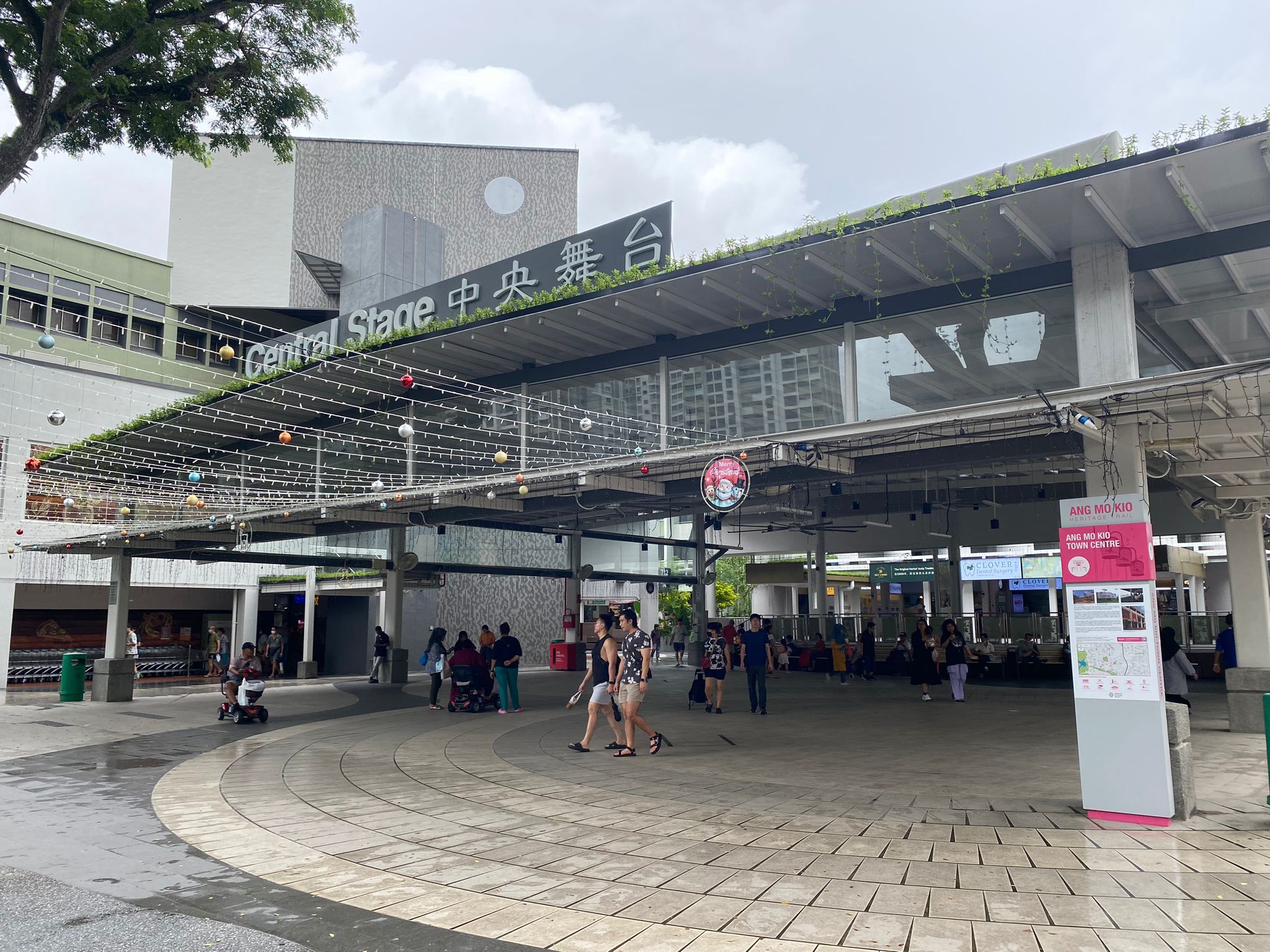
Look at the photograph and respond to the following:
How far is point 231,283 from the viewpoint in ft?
108

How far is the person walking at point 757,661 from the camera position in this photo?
14.0m

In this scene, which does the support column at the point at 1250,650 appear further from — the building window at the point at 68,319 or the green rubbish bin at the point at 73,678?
the building window at the point at 68,319

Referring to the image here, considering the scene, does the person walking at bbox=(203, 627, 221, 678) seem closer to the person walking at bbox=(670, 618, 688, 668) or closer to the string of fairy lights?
the string of fairy lights

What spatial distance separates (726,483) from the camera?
9.37 metres

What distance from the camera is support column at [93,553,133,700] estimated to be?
58.6 ft

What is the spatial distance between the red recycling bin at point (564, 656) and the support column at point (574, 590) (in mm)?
155

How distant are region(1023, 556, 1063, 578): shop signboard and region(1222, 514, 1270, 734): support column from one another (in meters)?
18.5

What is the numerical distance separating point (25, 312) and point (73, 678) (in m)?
14.4

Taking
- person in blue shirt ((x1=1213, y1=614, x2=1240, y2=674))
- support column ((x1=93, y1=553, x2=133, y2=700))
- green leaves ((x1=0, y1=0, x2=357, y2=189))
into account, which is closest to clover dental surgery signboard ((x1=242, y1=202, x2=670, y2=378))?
green leaves ((x1=0, y1=0, x2=357, y2=189))

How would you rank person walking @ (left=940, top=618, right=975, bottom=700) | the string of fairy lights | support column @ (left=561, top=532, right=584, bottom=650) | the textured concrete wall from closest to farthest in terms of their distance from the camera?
the string of fairy lights < person walking @ (left=940, top=618, right=975, bottom=700) < support column @ (left=561, top=532, right=584, bottom=650) < the textured concrete wall

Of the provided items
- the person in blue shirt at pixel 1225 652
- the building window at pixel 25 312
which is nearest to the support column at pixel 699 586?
the person in blue shirt at pixel 1225 652

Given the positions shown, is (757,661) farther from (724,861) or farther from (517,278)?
(724,861)

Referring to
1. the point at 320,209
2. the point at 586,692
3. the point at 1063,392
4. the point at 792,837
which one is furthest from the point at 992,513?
the point at 320,209

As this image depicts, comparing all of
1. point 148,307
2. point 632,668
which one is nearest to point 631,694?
point 632,668
